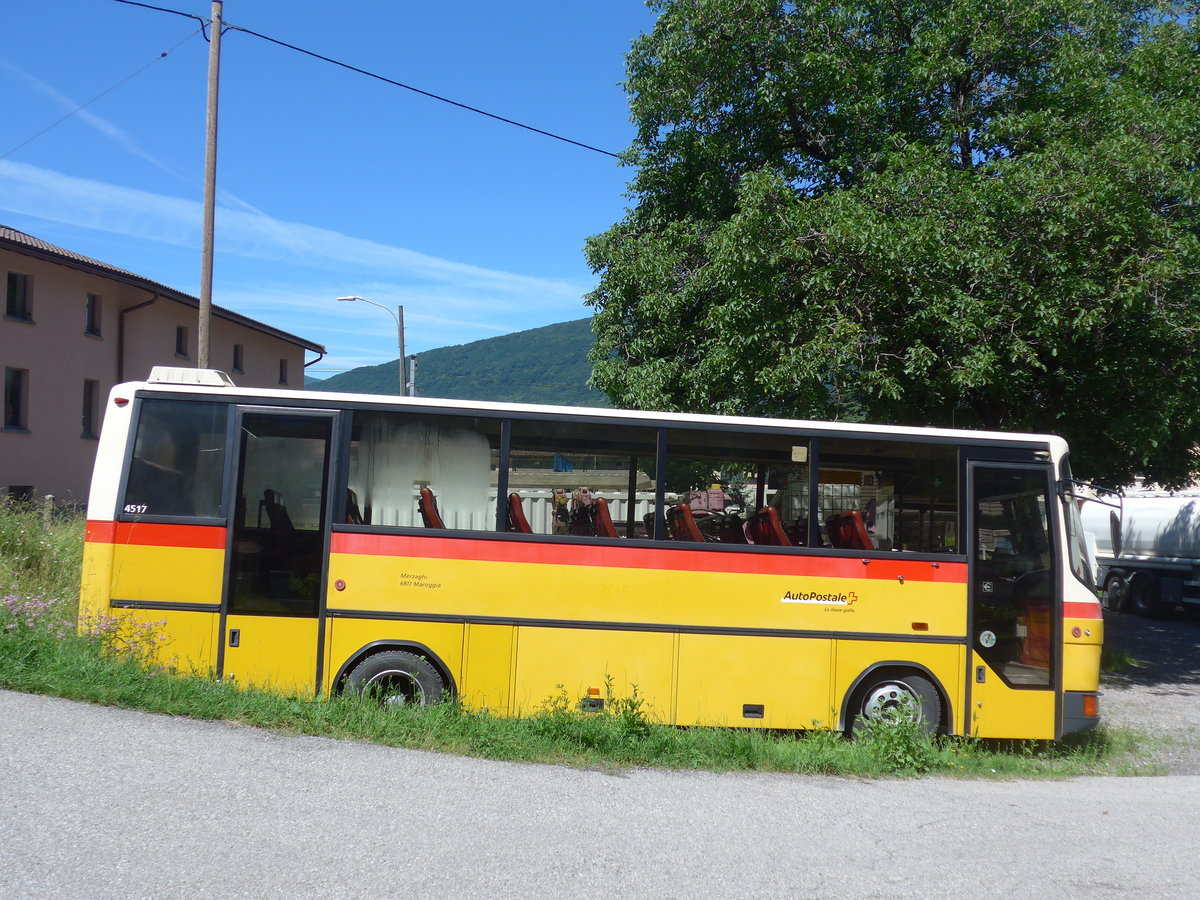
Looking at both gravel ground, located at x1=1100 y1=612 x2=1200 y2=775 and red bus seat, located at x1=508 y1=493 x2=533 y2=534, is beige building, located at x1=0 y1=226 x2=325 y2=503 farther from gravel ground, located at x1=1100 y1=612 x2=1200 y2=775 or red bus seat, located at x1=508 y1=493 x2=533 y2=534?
gravel ground, located at x1=1100 y1=612 x2=1200 y2=775

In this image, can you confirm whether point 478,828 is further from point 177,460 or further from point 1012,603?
point 1012,603

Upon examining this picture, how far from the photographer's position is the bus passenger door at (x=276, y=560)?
802 cm

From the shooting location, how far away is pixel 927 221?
10.9 metres

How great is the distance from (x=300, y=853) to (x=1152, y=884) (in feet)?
14.3

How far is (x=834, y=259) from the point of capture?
11602 mm

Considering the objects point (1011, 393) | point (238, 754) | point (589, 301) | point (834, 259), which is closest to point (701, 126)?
point (589, 301)

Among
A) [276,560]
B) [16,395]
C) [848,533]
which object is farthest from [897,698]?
[16,395]

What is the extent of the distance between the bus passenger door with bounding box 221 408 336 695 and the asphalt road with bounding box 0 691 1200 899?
132 cm

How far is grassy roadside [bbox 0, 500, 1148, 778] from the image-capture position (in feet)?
22.8

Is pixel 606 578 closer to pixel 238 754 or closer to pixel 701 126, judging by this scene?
pixel 238 754

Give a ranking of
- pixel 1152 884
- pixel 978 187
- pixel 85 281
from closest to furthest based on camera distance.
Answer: pixel 1152 884 < pixel 978 187 < pixel 85 281

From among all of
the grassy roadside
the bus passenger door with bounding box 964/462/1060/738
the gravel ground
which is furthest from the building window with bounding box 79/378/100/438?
the bus passenger door with bounding box 964/462/1060/738

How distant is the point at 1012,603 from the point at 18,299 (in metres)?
28.6

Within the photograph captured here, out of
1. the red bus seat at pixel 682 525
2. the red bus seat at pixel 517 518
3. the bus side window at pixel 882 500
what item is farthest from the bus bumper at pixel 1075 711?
the red bus seat at pixel 517 518
